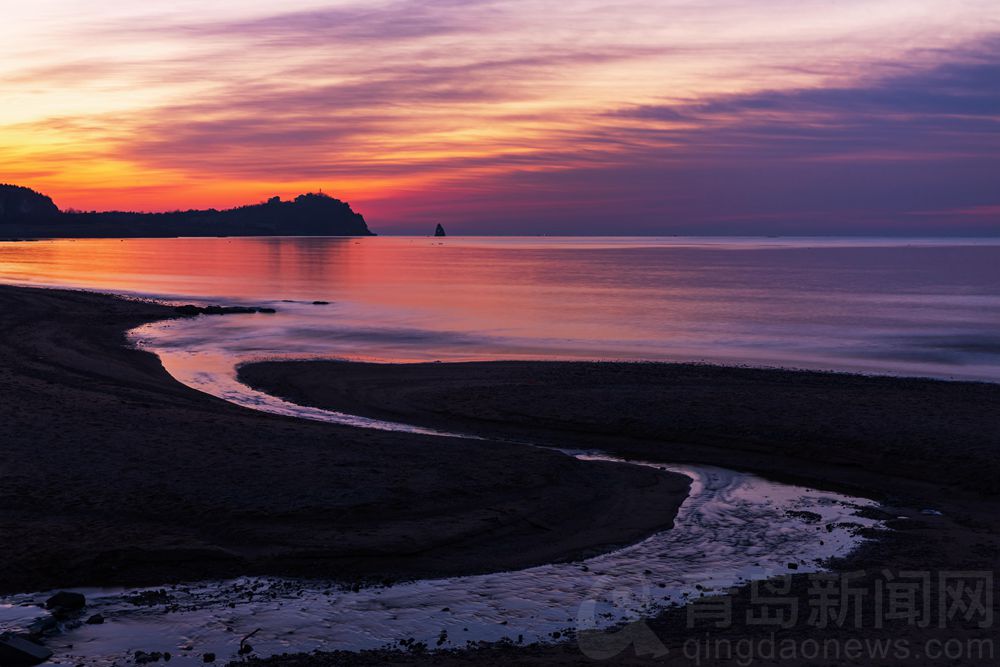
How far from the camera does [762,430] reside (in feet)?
75.6

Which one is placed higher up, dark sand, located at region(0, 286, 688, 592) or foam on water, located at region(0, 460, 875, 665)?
dark sand, located at region(0, 286, 688, 592)

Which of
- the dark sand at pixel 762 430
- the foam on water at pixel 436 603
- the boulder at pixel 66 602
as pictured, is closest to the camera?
the foam on water at pixel 436 603

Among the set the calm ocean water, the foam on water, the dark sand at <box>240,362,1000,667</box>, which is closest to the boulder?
the foam on water

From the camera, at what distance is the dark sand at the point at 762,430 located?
10792 mm

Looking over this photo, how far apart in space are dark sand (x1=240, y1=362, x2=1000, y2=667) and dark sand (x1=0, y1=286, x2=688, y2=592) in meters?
3.41

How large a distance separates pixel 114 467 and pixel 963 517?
17010mm

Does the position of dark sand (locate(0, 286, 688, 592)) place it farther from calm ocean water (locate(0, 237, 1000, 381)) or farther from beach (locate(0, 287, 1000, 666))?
calm ocean water (locate(0, 237, 1000, 381))

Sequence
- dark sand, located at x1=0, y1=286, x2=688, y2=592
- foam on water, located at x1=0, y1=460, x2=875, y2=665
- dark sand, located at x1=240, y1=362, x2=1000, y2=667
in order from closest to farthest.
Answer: foam on water, located at x1=0, y1=460, x2=875, y2=665, dark sand, located at x1=240, y1=362, x2=1000, y2=667, dark sand, located at x1=0, y1=286, x2=688, y2=592

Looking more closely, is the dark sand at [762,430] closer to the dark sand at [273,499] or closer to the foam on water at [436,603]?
the foam on water at [436,603]

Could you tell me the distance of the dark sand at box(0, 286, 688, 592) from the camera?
13109 mm

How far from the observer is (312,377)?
107 ft

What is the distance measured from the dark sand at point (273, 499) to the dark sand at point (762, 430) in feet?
11.2

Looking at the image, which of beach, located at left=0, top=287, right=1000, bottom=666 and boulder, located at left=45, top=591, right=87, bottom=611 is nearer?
boulder, located at left=45, top=591, right=87, bottom=611

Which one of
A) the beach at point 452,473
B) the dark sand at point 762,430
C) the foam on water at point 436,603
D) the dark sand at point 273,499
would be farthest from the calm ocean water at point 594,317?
the foam on water at point 436,603
